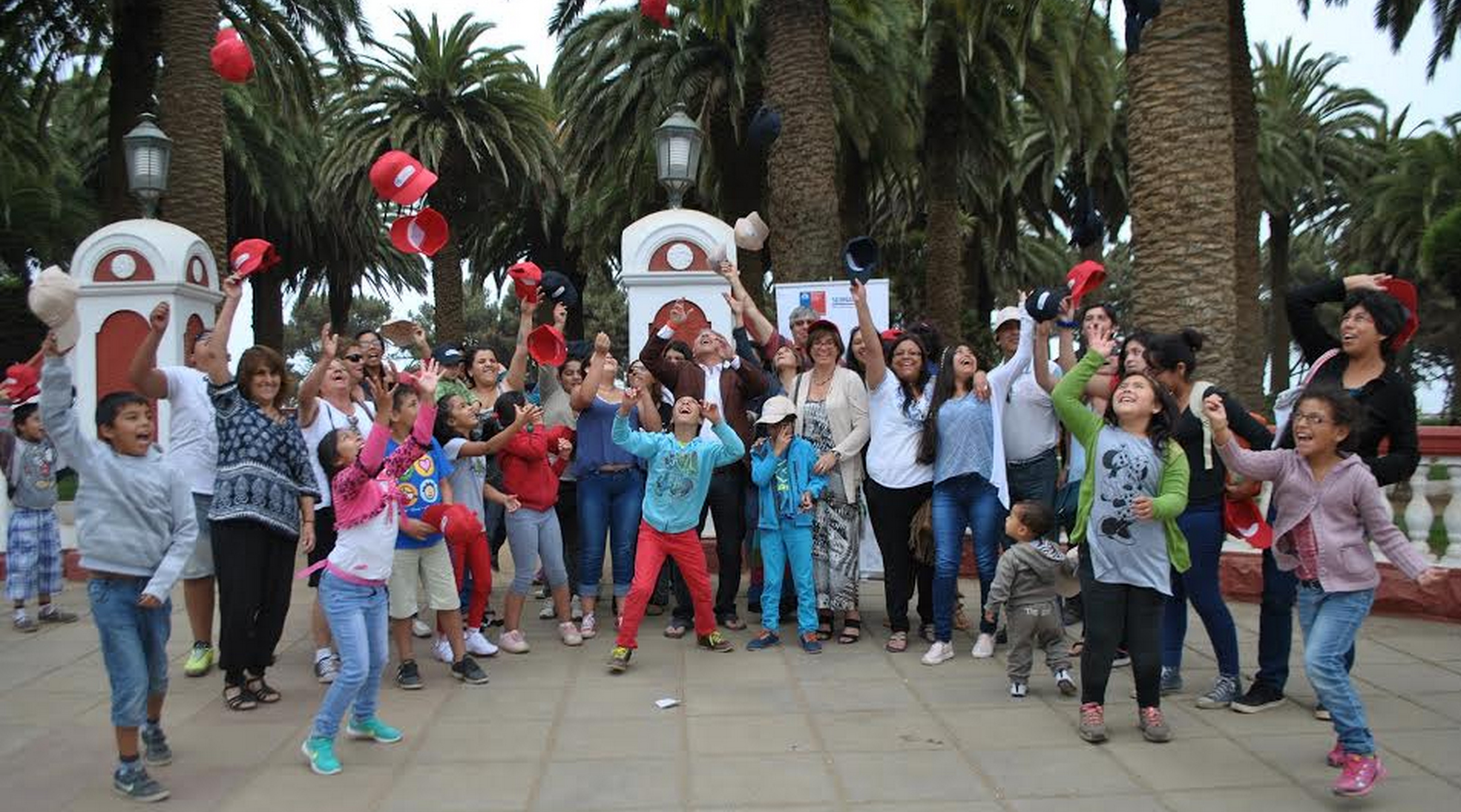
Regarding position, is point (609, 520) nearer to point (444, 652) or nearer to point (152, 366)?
point (444, 652)

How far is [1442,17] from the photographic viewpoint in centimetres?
1575

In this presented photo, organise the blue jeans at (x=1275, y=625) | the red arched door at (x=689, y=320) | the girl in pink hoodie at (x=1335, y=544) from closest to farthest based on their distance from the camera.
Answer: the girl in pink hoodie at (x=1335, y=544) → the blue jeans at (x=1275, y=625) → the red arched door at (x=689, y=320)

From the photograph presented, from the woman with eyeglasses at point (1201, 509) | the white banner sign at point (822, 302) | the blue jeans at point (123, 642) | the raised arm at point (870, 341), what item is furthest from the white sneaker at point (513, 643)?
the white banner sign at point (822, 302)

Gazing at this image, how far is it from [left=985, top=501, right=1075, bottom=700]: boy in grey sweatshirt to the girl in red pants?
269cm

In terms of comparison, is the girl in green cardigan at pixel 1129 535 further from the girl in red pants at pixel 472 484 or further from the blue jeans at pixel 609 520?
the girl in red pants at pixel 472 484

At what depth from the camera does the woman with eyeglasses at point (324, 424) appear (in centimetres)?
548

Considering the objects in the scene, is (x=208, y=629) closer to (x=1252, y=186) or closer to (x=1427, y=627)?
(x=1427, y=627)

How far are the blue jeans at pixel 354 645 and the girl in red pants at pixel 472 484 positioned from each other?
3.57ft

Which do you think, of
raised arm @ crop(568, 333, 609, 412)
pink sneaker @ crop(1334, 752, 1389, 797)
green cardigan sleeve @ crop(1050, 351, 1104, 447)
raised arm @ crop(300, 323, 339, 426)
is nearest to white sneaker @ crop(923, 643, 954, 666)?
green cardigan sleeve @ crop(1050, 351, 1104, 447)

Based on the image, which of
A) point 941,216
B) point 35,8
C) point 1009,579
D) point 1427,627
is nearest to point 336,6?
point 35,8

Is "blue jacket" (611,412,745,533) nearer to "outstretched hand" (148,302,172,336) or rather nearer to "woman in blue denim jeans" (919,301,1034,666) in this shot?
"woman in blue denim jeans" (919,301,1034,666)

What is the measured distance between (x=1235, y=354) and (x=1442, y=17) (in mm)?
12298

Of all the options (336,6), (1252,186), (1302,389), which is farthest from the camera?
(336,6)

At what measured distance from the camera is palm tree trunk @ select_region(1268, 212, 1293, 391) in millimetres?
24859
